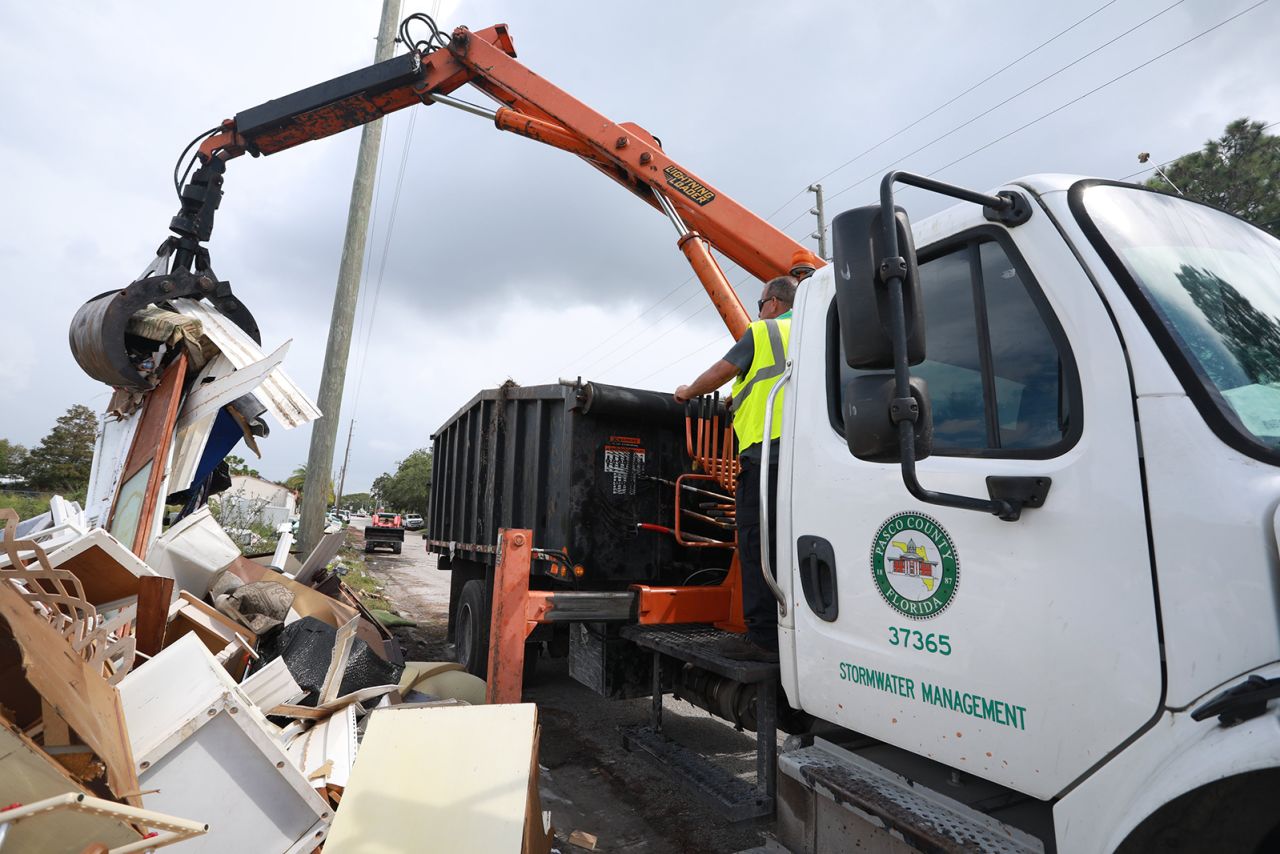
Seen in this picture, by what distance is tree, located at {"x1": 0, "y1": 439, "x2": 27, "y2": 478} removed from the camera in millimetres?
37531

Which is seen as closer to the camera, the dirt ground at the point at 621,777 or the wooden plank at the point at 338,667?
the dirt ground at the point at 621,777

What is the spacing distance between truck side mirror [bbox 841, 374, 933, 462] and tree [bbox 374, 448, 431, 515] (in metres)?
61.1

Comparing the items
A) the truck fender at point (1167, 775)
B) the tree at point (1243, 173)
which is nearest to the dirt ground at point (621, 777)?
the truck fender at point (1167, 775)

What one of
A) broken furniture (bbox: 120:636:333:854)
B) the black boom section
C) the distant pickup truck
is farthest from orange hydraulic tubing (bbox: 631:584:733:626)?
the distant pickup truck

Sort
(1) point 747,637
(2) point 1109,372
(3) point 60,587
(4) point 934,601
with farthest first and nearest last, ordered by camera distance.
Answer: (1) point 747,637
(3) point 60,587
(4) point 934,601
(2) point 1109,372

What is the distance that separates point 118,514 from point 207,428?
82 cm

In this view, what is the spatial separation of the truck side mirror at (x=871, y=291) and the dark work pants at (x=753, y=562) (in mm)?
1082

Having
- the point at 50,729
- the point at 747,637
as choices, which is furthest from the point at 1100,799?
the point at 50,729

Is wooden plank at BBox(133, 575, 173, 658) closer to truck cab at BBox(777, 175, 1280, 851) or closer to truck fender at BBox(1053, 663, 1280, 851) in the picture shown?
truck cab at BBox(777, 175, 1280, 851)

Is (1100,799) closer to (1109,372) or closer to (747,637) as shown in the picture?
(1109,372)

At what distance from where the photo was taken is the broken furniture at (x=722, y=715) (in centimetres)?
238

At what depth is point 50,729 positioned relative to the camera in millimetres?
1999

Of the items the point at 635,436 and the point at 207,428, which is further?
the point at 207,428

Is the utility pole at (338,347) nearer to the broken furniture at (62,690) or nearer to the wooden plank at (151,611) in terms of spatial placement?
the wooden plank at (151,611)
